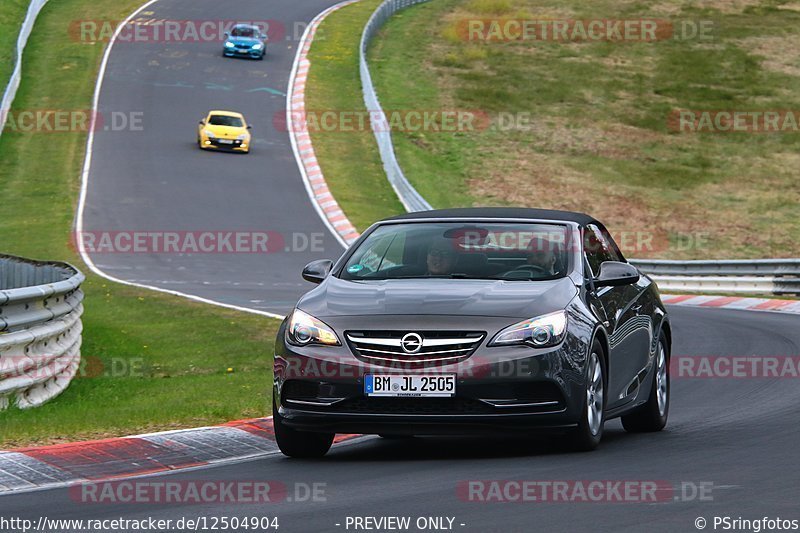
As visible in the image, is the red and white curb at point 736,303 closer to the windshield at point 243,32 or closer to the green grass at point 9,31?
the green grass at point 9,31

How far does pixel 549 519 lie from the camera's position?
6.79 meters

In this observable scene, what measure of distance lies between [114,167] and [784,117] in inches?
1026

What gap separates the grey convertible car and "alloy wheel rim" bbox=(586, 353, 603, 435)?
13mm

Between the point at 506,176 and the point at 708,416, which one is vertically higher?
the point at 708,416

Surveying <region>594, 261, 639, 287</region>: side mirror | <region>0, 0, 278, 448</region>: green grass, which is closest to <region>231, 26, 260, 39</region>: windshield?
<region>0, 0, 278, 448</region>: green grass

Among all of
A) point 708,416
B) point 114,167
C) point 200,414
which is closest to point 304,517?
point 200,414

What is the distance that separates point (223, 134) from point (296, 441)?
33.9 m

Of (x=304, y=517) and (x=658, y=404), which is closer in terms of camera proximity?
(x=304, y=517)

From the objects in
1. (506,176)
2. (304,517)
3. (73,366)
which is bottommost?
(506,176)

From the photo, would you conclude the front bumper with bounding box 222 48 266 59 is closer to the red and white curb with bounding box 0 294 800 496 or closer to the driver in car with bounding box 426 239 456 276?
the red and white curb with bounding box 0 294 800 496

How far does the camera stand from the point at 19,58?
162ft

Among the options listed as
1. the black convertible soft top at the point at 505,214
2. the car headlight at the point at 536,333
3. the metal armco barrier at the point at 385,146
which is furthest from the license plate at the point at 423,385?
the metal armco barrier at the point at 385,146

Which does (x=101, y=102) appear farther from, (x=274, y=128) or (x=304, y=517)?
(x=304, y=517)

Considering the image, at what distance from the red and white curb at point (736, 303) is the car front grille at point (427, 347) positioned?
53.9ft
